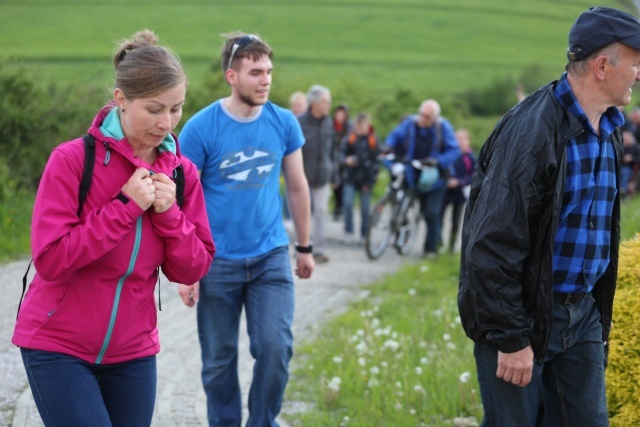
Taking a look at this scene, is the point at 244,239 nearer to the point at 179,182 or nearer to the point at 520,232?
the point at 179,182

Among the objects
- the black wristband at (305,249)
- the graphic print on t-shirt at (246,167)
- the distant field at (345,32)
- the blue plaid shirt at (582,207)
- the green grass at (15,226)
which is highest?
the blue plaid shirt at (582,207)

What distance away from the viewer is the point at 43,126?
1307cm

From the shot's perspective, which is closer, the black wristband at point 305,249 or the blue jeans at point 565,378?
the blue jeans at point 565,378

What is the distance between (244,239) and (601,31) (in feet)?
7.02

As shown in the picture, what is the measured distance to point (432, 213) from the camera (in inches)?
502

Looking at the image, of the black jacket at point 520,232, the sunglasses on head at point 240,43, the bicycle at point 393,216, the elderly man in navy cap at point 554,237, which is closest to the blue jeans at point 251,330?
the sunglasses on head at point 240,43

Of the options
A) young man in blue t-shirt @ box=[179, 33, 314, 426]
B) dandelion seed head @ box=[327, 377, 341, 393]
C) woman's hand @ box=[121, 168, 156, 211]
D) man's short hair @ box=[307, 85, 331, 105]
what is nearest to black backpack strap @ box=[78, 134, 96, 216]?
woman's hand @ box=[121, 168, 156, 211]

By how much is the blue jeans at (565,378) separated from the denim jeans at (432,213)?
9.00 metres

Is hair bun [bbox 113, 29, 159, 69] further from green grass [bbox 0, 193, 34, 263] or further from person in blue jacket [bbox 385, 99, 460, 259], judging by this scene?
person in blue jacket [bbox 385, 99, 460, 259]

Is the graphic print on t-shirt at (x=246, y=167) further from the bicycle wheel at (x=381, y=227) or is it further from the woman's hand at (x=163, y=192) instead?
the bicycle wheel at (x=381, y=227)

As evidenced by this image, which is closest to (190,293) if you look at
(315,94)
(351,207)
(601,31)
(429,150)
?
(601,31)

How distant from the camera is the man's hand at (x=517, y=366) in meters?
3.44

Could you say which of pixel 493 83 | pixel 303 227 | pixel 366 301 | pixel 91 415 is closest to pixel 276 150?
pixel 303 227

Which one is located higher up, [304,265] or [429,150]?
[304,265]
